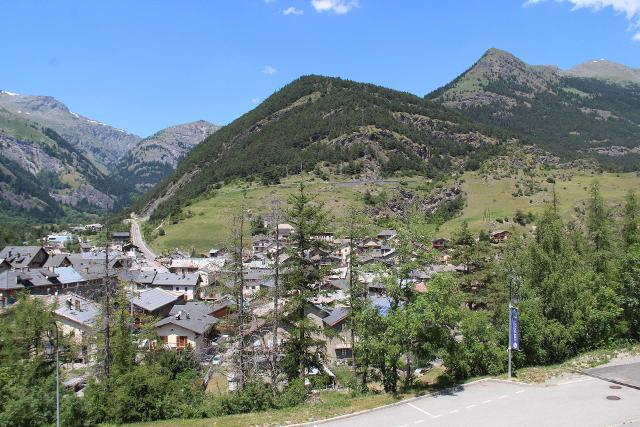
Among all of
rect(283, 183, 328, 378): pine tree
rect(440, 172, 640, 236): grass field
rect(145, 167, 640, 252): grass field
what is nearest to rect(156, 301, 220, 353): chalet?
Result: rect(283, 183, 328, 378): pine tree

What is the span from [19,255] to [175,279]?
41814 millimetres

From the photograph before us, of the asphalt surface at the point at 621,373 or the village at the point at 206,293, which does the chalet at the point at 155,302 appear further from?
the asphalt surface at the point at 621,373

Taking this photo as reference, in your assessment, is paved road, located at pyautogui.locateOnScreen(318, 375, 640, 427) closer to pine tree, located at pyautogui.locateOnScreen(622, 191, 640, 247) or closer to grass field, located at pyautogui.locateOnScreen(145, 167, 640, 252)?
pine tree, located at pyautogui.locateOnScreen(622, 191, 640, 247)

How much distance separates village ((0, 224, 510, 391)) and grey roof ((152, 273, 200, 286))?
0.15 meters

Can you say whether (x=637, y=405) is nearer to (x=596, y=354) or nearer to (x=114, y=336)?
(x=596, y=354)

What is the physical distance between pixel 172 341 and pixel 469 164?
14750 cm

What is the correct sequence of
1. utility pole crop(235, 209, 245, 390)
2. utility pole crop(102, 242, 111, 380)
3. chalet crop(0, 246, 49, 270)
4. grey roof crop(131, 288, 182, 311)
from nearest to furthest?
utility pole crop(235, 209, 245, 390), utility pole crop(102, 242, 111, 380), grey roof crop(131, 288, 182, 311), chalet crop(0, 246, 49, 270)

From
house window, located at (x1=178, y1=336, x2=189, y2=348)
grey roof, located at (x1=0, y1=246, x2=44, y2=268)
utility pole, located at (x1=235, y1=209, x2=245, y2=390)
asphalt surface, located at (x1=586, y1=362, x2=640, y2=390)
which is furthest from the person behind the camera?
grey roof, located at (x1=0, y1=246, x2=44, y2=268)

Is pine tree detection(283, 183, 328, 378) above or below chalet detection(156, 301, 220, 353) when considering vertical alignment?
above

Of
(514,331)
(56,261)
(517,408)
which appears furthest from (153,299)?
(517,408)

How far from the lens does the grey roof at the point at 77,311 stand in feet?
160

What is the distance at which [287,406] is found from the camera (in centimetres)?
1917

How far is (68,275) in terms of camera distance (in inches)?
3241

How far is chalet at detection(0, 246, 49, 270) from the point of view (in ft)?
300
